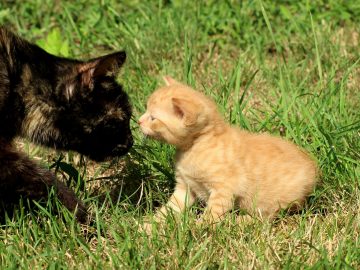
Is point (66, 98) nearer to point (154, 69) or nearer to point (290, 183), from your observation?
point (290, 183)

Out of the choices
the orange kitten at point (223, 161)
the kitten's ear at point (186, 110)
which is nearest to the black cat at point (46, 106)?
→ the orange kitten at point (223, 161)

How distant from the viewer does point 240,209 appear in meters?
4.02

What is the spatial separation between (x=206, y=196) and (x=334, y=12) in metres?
3.02

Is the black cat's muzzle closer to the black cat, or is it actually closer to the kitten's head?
the black cat

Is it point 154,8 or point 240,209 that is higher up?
point 154,8

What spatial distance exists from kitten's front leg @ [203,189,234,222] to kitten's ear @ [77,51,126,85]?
88 centimetres

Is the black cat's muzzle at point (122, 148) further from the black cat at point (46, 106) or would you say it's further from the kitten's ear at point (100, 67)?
the kitten's ear at point (100, 67)

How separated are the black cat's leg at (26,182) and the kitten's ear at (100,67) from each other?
540 millimetres

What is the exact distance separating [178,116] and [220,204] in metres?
0.52

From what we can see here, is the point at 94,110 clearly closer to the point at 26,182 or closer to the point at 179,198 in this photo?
the point at 26,182

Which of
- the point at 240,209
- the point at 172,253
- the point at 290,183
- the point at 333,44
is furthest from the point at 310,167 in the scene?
the point at 333,44

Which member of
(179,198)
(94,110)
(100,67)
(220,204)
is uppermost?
(100,67)

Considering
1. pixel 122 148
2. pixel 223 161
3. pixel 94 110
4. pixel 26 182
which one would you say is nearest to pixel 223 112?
pixel 122 148

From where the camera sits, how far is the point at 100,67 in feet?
13.1
